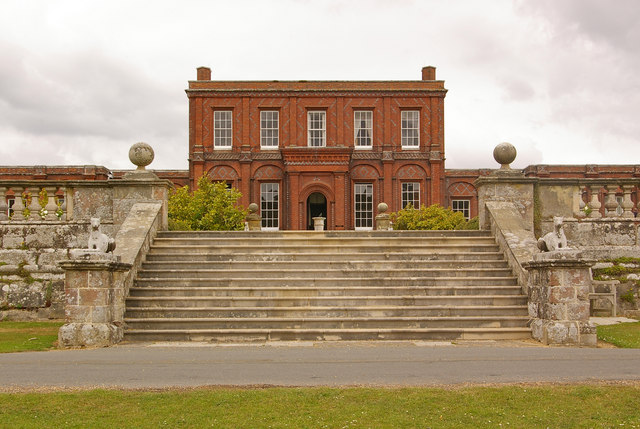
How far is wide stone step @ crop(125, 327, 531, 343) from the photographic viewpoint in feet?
29.3

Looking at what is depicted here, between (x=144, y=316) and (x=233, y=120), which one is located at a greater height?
(x=233, y=120)

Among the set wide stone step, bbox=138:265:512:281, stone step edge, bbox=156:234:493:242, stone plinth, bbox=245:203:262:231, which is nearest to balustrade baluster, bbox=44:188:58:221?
stone step edge, bbox=156:234:493:242

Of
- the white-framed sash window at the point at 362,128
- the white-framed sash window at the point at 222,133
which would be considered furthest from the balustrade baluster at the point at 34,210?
the white-framed sash window at the point at 362,128

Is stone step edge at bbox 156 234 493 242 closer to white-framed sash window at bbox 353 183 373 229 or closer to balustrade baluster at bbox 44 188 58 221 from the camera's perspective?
balustrade baluster at bbox 44 188 58 221

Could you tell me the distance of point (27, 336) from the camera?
9219 mm

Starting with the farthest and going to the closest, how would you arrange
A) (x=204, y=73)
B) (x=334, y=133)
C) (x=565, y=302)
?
(x=204, y=73), (x=334, y=133), (x=565, y=302)

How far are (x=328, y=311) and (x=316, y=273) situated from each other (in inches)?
46.5

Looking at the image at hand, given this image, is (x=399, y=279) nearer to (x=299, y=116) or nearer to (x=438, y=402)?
(x=438, y=402)

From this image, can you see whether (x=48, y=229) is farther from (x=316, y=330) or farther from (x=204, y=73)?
(x=204, y=73)

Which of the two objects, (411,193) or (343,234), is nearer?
(343,234)

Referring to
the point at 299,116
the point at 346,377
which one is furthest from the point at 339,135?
A: the point at 346,377

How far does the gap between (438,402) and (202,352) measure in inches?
144

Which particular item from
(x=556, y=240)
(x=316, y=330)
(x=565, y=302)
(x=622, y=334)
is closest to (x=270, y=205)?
(x=316, y=330)

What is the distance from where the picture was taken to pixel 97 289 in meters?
8.68
